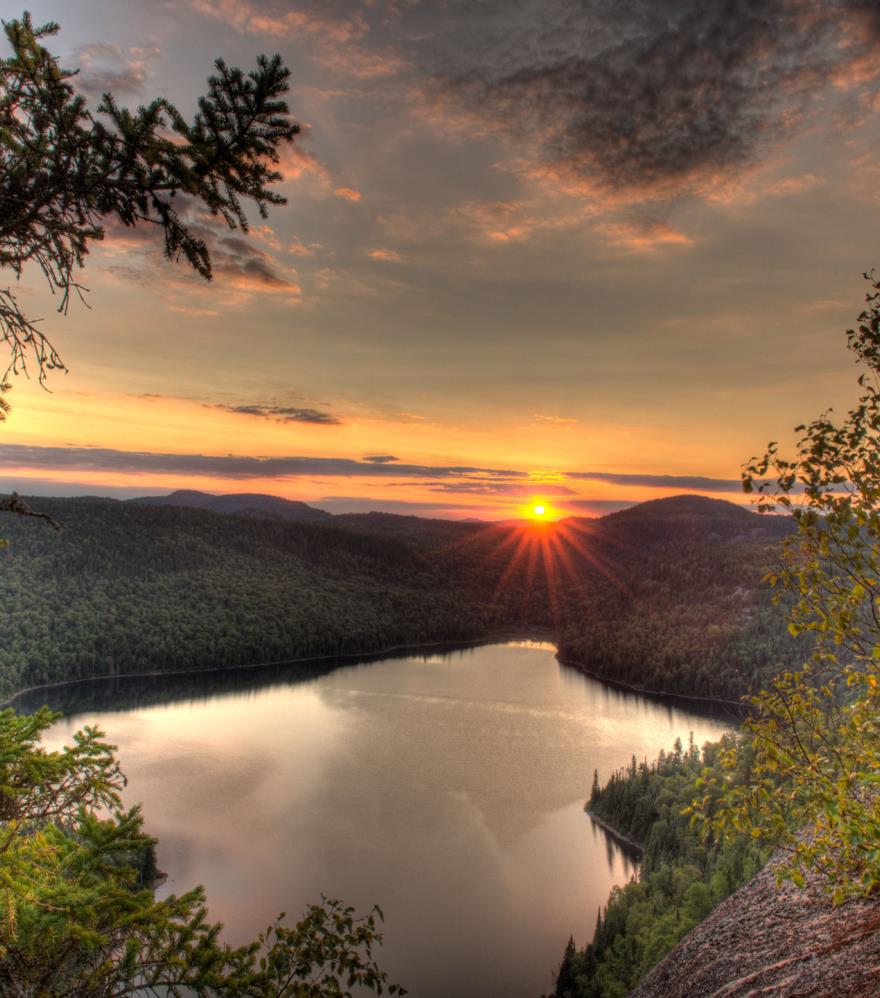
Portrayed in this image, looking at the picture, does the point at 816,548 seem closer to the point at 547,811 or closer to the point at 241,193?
the point at 241,193

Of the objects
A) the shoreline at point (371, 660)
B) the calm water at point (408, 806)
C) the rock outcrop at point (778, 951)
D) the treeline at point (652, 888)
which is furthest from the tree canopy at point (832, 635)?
the shoreline at point (371, 660)

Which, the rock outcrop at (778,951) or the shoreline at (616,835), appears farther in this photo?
the shoreline at (616,835)

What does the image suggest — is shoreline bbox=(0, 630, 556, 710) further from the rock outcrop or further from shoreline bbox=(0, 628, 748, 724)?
the rock outcrop

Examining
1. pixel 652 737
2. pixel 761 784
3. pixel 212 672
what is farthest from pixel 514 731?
pixel 761 784

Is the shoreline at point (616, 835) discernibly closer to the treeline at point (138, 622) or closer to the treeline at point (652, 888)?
the treeline at point (652, 888)

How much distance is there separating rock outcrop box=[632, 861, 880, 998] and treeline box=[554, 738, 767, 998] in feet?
58.2

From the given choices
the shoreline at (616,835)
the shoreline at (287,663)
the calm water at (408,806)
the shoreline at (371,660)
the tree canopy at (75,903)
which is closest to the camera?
the tree canopy at (75,903)

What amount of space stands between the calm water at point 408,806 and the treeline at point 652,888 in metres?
3.48

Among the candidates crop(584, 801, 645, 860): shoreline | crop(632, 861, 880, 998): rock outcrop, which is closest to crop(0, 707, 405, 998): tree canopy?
crop(632, 861, 880, 998): rock outcrop

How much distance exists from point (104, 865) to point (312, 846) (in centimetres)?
5835

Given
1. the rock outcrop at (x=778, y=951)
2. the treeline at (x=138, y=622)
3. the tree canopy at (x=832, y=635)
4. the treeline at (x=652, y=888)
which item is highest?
the tree canopy at (x=832, y=635)

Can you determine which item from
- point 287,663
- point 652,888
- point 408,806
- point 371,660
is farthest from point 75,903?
point 371,660

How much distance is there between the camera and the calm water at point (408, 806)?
153 feet

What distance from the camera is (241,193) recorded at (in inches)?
253
